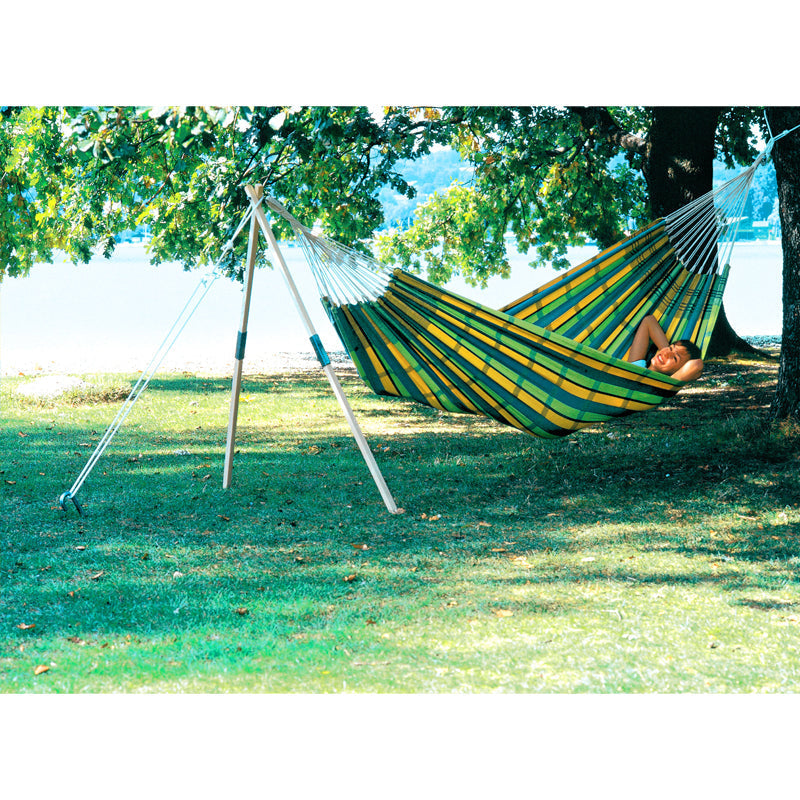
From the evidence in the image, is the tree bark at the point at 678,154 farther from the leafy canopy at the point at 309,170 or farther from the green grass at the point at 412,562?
the green grass at the point at 412,562

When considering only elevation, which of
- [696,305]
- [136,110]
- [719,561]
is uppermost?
[136,110]

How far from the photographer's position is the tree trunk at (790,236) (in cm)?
408

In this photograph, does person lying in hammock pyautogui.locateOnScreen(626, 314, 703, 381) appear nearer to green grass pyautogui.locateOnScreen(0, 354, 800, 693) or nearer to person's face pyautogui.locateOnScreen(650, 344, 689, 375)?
person's face pyautogui.locateOnScreen(650, 344, 689, 375)

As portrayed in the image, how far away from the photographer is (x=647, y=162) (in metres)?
6.77

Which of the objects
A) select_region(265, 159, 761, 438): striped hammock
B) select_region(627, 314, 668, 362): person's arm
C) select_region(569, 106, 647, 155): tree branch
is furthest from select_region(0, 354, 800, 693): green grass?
select_region(569, 106, 647, 155): tree branch

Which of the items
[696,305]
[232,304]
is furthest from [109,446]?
[232,304]

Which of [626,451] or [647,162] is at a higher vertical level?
[647,162]

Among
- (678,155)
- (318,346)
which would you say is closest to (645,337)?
(318,346)

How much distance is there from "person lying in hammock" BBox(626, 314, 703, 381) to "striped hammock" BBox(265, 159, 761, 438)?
4 cm

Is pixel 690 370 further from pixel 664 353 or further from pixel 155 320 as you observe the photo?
pixel 155 320

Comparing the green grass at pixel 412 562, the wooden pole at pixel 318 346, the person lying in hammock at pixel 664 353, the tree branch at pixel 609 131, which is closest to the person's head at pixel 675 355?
the person lying in hammock at pixel 664 353

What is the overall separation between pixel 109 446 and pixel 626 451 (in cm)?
295

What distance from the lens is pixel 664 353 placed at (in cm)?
387

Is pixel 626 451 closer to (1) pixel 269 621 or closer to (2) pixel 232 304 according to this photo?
(1) pixel 269 621
